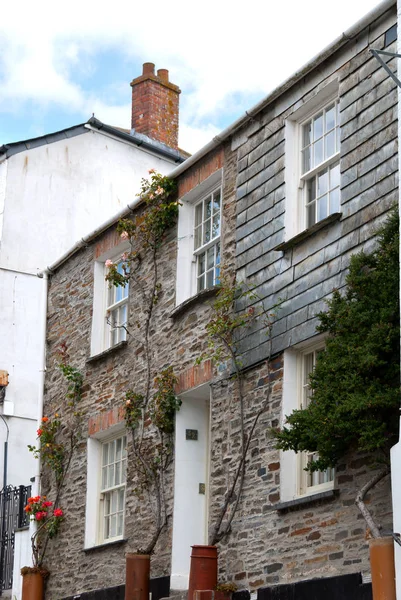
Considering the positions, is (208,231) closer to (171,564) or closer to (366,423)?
(171,564)

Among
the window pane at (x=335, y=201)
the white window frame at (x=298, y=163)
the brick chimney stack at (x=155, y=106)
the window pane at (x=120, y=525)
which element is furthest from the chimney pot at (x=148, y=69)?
the window pane at (x=335, y=201)

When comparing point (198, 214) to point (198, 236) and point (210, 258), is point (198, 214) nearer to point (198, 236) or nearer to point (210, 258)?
point (198, 236)

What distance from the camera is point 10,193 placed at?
2270 centimetres

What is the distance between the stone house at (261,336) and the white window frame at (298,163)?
19mm

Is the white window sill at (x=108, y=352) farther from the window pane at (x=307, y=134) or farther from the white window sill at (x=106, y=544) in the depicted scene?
the window pane at (x=307, y=134)

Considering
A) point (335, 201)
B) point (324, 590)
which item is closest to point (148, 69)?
point (335, 201)

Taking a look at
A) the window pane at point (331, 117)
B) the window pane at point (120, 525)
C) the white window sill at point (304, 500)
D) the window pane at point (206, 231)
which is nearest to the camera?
the white window sill at point (304, 500)

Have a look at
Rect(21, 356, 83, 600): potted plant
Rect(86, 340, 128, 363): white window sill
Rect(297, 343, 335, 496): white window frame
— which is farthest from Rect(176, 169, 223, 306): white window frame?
Rect(21, 356, 83, 600): potted plant

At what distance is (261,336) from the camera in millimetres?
13398

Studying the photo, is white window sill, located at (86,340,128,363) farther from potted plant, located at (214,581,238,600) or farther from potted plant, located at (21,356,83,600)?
potted plant, located at (214,581,238,600)

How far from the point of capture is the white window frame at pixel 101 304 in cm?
1756

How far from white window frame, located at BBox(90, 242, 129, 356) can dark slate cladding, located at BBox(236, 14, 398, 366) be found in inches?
144

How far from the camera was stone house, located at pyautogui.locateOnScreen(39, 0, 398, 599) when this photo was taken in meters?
12.0

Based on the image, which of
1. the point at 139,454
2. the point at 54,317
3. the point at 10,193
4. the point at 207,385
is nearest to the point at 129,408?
the point at 139,454
